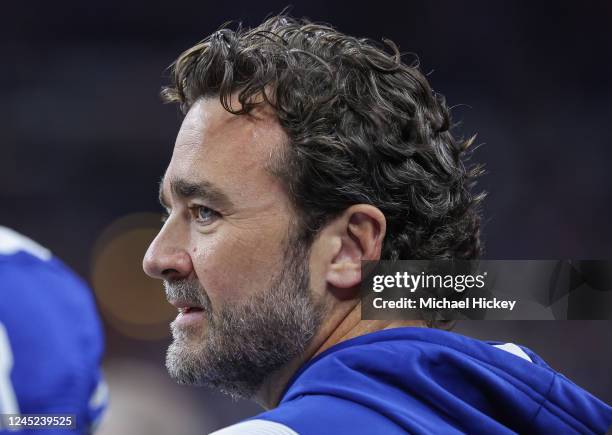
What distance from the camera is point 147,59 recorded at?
617 cm

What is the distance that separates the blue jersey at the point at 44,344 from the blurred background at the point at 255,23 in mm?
3823

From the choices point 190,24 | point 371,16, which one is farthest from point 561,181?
point 190,24

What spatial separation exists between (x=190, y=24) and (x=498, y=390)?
5204 mm

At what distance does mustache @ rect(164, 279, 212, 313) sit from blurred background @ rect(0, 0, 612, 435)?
14.1 feet

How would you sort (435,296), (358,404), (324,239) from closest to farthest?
(358,404) < (324,239) < (435,296)

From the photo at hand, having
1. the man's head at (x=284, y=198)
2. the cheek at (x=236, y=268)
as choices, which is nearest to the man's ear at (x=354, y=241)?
the man's head at (x=284, y=198)

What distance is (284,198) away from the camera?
1501 millimetres

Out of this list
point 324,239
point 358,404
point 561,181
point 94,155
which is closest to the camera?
point 358,404

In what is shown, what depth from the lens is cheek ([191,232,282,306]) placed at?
146cm

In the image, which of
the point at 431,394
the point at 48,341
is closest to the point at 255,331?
the point at 431,394

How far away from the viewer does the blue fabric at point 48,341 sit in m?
1.80

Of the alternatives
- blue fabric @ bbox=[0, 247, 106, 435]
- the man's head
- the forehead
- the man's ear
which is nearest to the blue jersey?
blue fabric @ bbox=[0, 247, 106, 435]

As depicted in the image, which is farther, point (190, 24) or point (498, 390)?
point (190, 24)

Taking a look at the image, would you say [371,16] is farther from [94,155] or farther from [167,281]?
[167,281]
